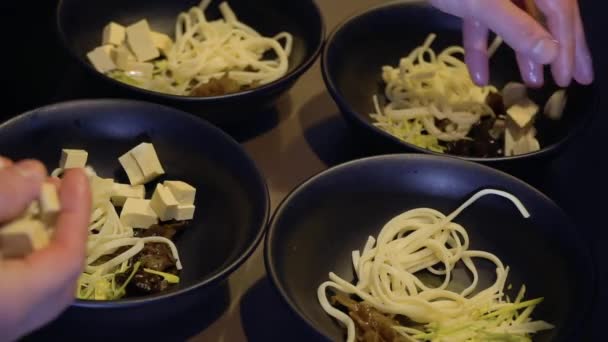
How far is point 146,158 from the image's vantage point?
1.32 m

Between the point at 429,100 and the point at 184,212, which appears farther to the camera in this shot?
the point at 429,100

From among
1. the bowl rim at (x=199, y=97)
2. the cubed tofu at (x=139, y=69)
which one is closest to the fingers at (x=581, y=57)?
the bowl rim at (x=199, y=97)

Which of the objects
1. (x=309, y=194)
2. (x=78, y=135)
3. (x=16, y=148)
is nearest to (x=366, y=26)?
(x=309, y=194)

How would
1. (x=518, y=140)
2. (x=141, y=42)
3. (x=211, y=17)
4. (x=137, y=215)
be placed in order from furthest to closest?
(x=211, y=17), (x=141, y=42), (x=518, y=140), (x=137, y=215)

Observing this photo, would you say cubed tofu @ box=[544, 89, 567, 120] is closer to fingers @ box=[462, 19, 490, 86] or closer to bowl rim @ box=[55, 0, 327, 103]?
fingers @ box=[462, 19, 490, 86]

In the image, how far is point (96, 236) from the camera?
1.22m

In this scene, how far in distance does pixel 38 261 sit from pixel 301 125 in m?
0.94

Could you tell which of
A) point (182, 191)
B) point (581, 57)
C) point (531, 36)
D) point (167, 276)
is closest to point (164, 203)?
point (182, 191)

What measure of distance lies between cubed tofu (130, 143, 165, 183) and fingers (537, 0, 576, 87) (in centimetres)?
69

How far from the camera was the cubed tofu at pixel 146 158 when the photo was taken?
132 centimetres

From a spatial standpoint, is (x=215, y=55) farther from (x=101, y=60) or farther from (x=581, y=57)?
(x=581, y=57)

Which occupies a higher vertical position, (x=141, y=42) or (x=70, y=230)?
(x=70, y=230)

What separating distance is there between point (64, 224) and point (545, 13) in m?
0.88

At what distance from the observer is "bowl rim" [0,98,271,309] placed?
1003 mm
